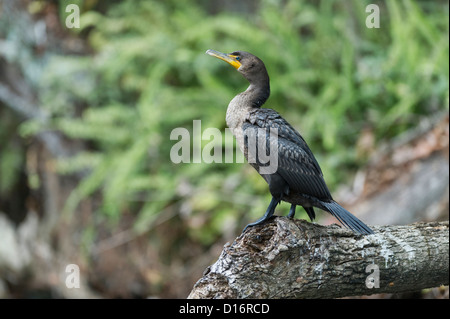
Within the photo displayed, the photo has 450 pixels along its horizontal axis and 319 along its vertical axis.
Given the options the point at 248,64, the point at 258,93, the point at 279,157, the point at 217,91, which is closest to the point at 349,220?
the point at 279,157

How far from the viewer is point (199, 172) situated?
4.52m

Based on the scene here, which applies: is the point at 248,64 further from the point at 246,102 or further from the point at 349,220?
the point at 349,220

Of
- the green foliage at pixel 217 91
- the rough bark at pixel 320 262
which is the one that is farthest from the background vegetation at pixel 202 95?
the rough bark at pixel 320 262

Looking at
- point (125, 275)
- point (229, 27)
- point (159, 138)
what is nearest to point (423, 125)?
point (229, 27)

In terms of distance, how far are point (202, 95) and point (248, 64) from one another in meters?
2.68

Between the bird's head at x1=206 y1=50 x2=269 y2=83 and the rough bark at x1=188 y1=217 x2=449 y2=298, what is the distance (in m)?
0.56

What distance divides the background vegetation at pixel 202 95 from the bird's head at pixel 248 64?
7.26 feet

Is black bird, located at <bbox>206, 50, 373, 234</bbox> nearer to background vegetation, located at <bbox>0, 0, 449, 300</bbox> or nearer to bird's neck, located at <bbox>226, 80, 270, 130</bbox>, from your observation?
bird's neck, located at <bbox>226, 80, 270, 130</bbox>

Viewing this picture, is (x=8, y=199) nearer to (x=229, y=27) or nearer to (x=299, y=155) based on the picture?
(x=229, y=27)

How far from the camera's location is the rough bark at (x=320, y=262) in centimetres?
186

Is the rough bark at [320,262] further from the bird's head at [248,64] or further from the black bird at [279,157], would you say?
the bird's head at [248,64]

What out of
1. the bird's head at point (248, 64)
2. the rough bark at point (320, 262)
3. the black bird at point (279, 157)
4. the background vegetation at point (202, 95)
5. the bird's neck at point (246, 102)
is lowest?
the rough bark at point (320, 262)

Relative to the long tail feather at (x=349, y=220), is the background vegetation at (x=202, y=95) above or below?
above

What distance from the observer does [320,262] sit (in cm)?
199
